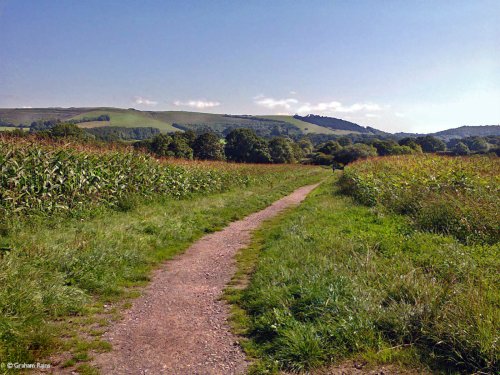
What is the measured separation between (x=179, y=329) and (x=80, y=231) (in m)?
5.16

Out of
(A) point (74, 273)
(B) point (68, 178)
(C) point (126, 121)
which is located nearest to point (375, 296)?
(A) point (74, 273)

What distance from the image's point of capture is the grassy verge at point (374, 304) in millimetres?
3764

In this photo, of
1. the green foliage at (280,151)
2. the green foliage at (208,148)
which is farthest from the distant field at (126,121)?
the green foliage at (208,148)

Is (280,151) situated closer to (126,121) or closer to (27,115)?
(126,121)

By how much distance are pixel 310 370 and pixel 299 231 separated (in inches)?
230

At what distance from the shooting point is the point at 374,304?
466cm

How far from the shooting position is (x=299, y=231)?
9438 mm

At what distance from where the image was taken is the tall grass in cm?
838

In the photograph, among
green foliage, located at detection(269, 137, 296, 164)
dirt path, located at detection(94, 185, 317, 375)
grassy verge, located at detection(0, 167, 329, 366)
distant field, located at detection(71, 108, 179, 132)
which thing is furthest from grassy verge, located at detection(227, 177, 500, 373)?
distant field, located at detection(71, 108, 179, 132)

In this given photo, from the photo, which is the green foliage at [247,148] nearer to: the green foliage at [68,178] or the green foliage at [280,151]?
the green foliage at [280,151]

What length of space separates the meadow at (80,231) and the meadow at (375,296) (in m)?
2.24

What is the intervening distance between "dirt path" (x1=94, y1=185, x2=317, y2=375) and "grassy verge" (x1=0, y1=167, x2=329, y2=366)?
→ 0.30 m

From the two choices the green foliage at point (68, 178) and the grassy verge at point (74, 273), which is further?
the green foliage at point (68, 178)

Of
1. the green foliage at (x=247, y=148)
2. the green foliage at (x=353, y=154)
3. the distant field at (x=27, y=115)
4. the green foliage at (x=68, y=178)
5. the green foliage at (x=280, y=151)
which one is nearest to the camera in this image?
the green foliage at (x=68, y=178)
